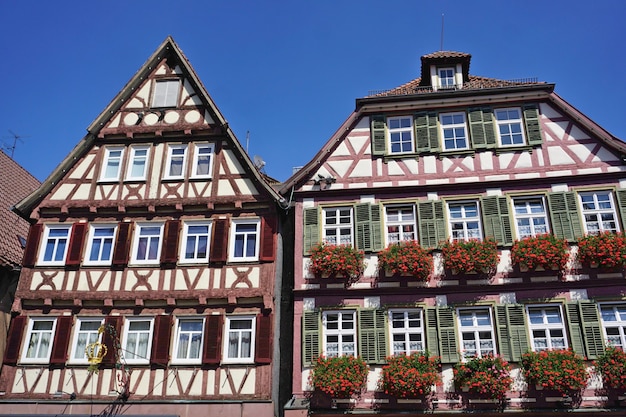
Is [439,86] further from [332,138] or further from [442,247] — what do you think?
[442,247]

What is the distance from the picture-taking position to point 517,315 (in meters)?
15.8

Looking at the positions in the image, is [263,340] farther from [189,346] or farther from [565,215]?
[565,215]

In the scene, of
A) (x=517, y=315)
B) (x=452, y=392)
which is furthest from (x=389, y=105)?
(x=452, y=392)

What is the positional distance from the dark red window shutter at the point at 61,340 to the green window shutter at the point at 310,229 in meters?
6.36

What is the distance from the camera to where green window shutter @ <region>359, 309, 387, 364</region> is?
52.0 feet

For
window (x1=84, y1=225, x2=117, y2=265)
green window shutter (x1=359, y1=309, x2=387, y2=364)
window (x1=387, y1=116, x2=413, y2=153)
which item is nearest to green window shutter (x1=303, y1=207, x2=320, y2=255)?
green window shutter (x1=359, y1=309, x2=387, y2=364)

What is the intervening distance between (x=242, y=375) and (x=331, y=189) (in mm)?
5387

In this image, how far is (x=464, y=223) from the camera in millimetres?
17156

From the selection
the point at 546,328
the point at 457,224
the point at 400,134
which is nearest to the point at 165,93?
the point at 400,134

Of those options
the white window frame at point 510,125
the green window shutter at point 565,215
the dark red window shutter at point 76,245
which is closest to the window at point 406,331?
the green window shutter at point 565,215

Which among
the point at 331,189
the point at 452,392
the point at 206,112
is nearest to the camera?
the point at 452,392

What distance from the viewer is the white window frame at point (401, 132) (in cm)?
1823

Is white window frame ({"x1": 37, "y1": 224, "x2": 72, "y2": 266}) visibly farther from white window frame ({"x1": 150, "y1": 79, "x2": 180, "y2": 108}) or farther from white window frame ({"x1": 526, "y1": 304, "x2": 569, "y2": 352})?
white window frame ({"x1": 526, "y1": 304, "x2": 569, "y2": 352})

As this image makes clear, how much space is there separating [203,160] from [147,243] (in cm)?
281
